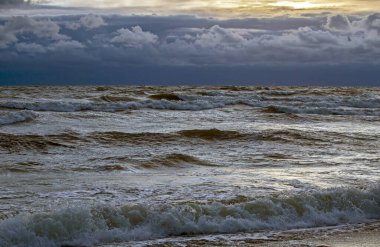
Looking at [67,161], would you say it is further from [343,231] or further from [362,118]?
[362,118]

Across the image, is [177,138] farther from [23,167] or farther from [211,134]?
[23,167]

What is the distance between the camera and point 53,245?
20.7ft

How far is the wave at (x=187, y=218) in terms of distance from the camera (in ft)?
21.2

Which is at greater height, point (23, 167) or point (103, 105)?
point (23, 167)

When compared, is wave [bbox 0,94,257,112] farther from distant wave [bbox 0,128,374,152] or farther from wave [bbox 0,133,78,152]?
wave [bbox 0,133,78,152]

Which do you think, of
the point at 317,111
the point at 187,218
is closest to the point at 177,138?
the point at 187,218

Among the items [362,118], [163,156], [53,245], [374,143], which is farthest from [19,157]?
[362,118]

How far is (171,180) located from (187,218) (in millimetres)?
2528

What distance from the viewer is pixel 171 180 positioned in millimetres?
9711

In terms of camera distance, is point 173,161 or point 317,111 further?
point 317,111

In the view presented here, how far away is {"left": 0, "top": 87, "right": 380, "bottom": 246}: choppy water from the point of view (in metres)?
6.95

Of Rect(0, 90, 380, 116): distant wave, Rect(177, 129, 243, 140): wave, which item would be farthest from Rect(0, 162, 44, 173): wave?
Rect(0, 90, 380, 116): distant wave

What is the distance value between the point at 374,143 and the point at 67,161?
8.59m

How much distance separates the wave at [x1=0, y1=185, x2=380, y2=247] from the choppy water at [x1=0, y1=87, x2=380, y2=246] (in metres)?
0.01
